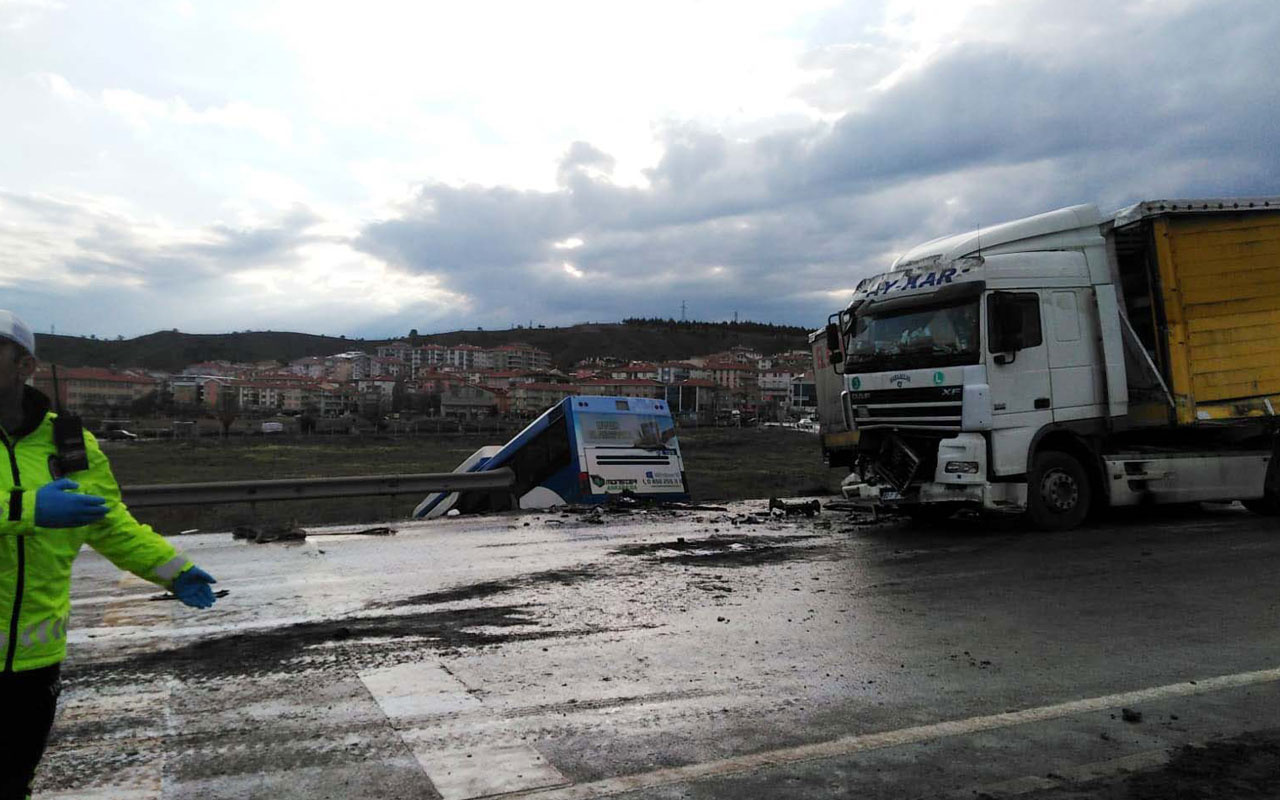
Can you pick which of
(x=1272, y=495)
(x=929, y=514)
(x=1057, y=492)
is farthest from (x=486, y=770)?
(x=1272, y=495)

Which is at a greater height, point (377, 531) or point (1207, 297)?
point (1207, 297)

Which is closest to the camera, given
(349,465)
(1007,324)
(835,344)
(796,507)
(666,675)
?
(666,675)

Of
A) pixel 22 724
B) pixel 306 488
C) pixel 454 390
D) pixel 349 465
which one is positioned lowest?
pixel 349 465

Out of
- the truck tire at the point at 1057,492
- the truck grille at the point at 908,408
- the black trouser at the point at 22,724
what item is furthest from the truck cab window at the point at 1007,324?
the black trouser at the point at 22,724

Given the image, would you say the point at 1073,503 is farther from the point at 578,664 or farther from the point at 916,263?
the point at 578,664

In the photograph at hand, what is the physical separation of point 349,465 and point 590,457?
898 inches

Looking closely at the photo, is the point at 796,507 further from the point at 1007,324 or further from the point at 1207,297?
the point at 1207,297

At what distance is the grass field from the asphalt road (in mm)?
5328

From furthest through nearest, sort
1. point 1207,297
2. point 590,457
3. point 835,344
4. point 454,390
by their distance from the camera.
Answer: point 454,390 < point 590,457 < point 835,344 < point 1207,297

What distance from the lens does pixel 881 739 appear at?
3.88 metres

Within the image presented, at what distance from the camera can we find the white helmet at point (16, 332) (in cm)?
248

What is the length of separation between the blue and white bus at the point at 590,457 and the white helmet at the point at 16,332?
11356mm

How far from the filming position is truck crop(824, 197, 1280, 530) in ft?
32.2

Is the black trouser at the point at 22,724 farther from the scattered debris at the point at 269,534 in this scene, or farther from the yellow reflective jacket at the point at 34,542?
the scattered debris at the point at 269,534
